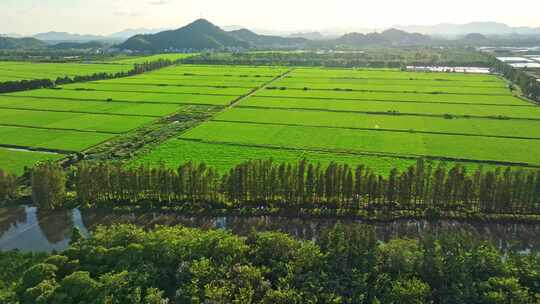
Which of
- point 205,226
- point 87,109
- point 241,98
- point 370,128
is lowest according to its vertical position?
point 205,226

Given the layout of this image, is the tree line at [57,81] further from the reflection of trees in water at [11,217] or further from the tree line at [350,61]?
the reflection of trees in water at [11,217]

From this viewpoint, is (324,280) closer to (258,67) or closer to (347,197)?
(347,197)

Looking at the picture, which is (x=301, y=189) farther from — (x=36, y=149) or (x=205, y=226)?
(x=36, y=149)

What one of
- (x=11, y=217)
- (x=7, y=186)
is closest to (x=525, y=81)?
(x=7, y=186)

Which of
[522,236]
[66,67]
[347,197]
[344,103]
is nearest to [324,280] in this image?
[347,197]

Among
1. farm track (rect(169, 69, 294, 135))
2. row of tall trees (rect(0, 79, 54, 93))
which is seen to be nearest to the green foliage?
farm track (rect(169, 69, 294, 135))

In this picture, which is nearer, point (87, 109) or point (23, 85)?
point (87, 109)
